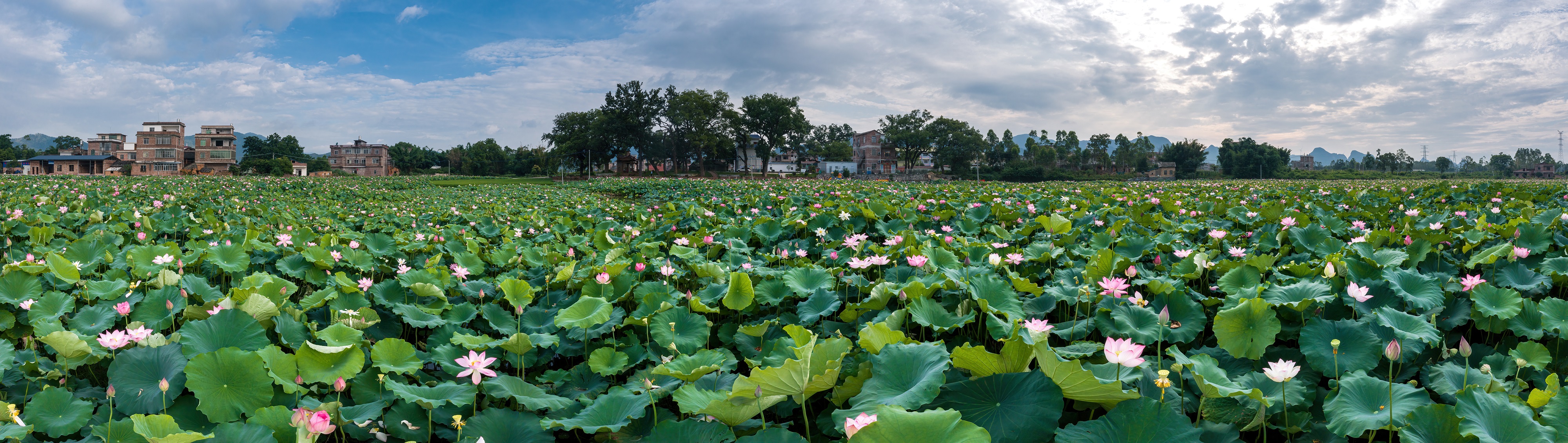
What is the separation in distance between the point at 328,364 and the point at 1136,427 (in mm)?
2048

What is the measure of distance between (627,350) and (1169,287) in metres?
1.92

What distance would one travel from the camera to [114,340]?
183 cm

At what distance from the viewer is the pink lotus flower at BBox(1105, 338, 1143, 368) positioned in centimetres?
128

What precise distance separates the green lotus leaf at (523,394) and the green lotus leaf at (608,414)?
0.06 m

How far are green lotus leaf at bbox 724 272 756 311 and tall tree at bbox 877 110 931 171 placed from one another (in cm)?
6342

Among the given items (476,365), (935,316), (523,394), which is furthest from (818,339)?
(476,365)

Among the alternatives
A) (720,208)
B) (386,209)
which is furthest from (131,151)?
(720,208)

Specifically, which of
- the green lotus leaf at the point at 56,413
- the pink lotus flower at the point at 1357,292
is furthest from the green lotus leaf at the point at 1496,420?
the green lotus leaf at the point at 56,413

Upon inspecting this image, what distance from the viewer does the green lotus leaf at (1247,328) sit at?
1777 millimetres

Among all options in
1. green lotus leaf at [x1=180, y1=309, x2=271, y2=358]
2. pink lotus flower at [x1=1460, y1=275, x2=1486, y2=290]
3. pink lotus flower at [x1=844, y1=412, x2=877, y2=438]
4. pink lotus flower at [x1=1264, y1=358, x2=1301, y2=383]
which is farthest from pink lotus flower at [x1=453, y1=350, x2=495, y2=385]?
pink lotus flower at [x1=1460, y1=275, x2=1486, y2=290]

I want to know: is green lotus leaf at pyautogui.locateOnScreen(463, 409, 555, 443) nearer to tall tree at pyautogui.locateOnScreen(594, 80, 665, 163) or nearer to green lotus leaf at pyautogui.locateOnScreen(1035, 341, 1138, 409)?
green lotus leaf at pyautogui.locateOnScreen(1035, 341, 1138, 409)

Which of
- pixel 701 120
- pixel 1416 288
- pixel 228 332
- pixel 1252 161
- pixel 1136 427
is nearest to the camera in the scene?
pixel 1136 427

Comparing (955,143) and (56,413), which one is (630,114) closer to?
(955,143)

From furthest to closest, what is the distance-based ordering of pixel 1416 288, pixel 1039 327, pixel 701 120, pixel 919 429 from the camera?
pixel 701 120, pixel 1416 288, pixel 1039 327, pixel 919 429
